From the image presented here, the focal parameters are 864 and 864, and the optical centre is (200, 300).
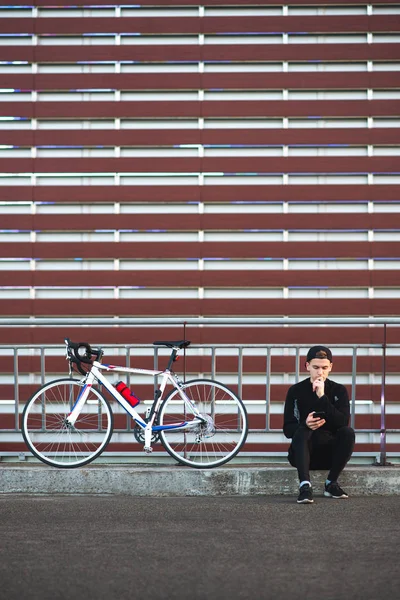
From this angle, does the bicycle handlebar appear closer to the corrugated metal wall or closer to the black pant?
the black pant

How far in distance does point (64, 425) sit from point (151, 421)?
0.69 m

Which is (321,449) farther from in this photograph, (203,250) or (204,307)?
(203,250)

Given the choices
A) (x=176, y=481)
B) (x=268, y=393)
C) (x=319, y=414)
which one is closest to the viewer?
(x=319, y=414)

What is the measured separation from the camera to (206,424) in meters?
6.89

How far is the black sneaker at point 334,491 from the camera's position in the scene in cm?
635

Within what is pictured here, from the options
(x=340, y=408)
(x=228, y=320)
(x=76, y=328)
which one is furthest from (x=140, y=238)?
(x=340, y=408)

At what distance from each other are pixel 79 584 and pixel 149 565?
1.51ft

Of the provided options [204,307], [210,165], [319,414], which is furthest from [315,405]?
[210,165]

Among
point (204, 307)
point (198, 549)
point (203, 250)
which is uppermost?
point (203, 250)

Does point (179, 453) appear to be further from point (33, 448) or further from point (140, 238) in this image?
point (140, 238)

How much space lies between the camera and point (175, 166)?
33.4 feet

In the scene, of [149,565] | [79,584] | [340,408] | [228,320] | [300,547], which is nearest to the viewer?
[79,584]

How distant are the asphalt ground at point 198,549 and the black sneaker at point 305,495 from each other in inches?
1.9

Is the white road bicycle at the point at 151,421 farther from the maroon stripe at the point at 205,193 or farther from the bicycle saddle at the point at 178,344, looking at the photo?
the maroon stripe at the point at 205,193
